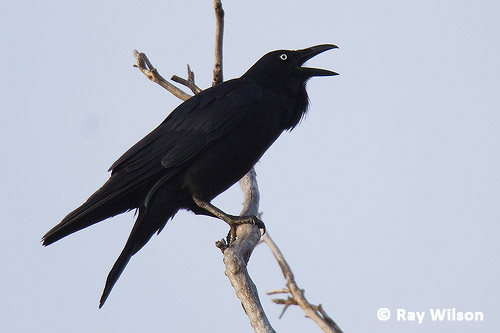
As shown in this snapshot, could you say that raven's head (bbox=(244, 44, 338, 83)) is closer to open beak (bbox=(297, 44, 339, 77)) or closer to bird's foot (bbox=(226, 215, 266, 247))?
open beak (bbox=(297, 44, 339, 77))

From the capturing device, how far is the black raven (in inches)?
232

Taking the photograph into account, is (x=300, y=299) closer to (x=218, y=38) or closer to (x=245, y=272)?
(x=245, y=272)

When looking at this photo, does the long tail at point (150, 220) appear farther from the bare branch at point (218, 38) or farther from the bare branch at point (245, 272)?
the bare branch at point (218, 38)

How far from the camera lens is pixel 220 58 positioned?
679 cm

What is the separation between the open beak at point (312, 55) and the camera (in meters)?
6.63

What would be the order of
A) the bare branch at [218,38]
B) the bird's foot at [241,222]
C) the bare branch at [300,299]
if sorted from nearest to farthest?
the bare branch at [300,299], the bird's foot at [241,222], the bare branch at [218,38]

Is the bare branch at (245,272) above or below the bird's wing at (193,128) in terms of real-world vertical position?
below

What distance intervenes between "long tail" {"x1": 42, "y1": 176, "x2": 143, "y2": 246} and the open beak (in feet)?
5.80

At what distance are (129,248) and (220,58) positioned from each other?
192cm

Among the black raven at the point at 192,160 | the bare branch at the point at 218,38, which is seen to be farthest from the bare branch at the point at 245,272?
the bare branch at the point at 218,38

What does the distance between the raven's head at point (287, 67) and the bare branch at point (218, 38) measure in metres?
0.29

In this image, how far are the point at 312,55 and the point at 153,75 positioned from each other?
1.44 m

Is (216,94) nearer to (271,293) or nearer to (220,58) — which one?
(220,58)

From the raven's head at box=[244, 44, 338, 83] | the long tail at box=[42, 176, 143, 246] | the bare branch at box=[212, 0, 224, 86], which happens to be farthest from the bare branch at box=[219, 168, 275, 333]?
the bare branch at box=[212, 0, 224, 86]
